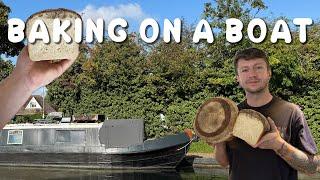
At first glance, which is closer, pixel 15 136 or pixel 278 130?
pixel 278 130

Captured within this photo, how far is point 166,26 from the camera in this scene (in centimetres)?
388

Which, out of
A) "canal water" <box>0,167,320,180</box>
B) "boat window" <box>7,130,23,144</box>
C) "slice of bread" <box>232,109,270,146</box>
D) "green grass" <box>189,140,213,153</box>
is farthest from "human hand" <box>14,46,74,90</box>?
"boat window" <box>7,130,23,144</box>

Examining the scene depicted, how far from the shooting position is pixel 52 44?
40.3 inches

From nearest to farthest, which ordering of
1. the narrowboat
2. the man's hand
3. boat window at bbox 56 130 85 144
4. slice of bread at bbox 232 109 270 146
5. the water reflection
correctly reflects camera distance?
1. slice of bread at bbox 232 109 270 146
2. the man's hand
3. the water reflection
4. the narrowboat
5. boat window at bbox 56 130 85 144

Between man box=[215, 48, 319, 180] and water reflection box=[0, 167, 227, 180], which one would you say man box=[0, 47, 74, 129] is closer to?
man box=[215, 48, 319, 180]

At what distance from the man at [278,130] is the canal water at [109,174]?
12.4 m

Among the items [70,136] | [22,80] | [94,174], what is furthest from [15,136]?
[22,80]

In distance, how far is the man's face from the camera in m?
2.39

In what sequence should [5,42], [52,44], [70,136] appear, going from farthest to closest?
[70,136] → [5,42] → [52,44]

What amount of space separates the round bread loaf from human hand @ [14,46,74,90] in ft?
3.79

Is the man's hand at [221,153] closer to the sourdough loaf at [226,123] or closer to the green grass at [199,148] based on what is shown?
the sourdough loaf at [226,123]

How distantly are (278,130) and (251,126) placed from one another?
326mm

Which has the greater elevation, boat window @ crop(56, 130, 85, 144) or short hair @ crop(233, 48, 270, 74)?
short hair @ crop(233, 48, 270, 74)

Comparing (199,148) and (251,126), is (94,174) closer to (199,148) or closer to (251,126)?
(199,148)
